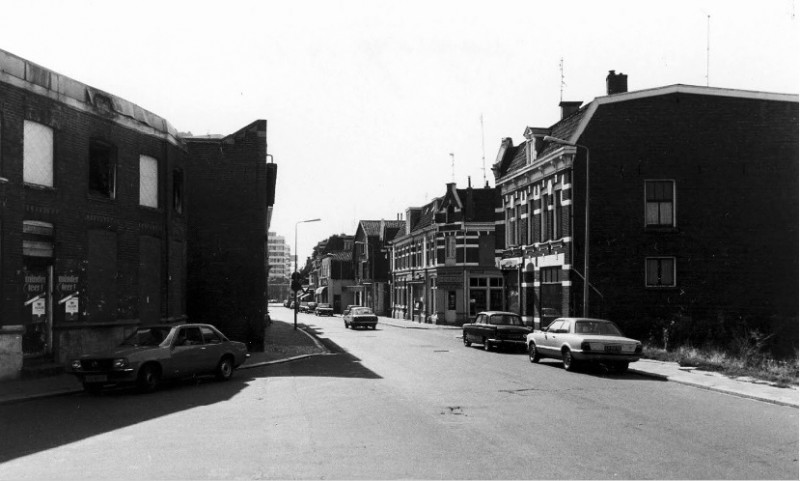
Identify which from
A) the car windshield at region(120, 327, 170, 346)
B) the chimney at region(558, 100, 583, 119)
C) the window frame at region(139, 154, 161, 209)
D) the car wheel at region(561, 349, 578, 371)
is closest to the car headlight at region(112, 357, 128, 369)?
the car windshield at region(120, 327, 170, 346)

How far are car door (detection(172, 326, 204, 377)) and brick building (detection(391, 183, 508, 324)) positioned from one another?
3685cm

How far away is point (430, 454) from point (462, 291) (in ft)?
147

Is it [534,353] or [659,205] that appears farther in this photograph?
[659,205]

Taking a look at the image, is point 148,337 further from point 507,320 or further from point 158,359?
point 507,320

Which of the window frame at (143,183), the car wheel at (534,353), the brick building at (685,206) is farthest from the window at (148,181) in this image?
the brick building at (685,206)

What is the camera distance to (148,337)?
623 inches

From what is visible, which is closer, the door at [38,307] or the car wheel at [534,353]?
the door at [38,307]

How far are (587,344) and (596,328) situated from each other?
1418 millimetres

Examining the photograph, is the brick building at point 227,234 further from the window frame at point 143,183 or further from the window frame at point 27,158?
the window frame at point 27,158

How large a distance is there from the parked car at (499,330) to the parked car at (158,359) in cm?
1183

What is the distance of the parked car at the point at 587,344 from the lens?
1883cm

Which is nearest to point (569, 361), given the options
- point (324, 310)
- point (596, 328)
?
point (596, 328)

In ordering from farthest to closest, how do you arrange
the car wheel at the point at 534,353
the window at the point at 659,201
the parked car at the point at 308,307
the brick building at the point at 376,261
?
the parked car at the point at 308,307 → the brick building at the point at 376,261 → the window at the point at 659,201 → the car wheel at the point at 534,353

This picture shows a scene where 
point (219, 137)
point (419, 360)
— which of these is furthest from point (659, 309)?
point (219, 137)
